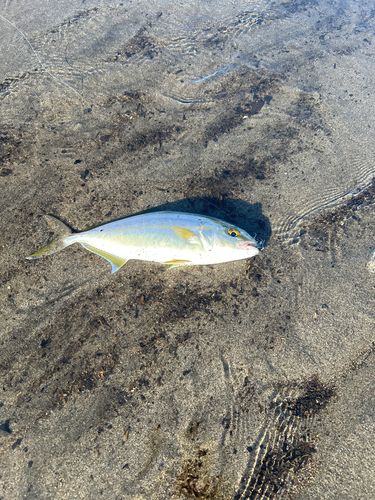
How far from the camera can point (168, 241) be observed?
283 cm

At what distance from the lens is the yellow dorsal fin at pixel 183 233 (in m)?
2.82

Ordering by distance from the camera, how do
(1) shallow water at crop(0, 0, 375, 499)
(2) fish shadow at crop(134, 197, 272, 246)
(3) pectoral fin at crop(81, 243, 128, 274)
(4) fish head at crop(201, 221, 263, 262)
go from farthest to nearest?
(2) fish shadow at crop(134, 197, 272, 246), (3) pectoral fin at crop(81, 243, 128, 274), (4) fish head at crop(201, 221, 263, 262), (1) shallow water at crop(0, 0, 375, 499)

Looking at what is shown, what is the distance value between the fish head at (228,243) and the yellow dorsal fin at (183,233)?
133mm

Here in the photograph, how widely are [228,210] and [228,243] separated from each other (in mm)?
740

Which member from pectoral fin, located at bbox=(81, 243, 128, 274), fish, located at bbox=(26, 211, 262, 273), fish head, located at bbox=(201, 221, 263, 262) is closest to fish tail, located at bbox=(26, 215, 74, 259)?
fish, located at bbox=(26, 211, 262, 273)

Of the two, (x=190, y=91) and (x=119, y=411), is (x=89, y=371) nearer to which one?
(x=119, y=411)

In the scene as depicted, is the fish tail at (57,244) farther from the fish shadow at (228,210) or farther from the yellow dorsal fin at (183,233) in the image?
the yellow dorsal fin at (183,233)

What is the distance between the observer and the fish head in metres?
2.77

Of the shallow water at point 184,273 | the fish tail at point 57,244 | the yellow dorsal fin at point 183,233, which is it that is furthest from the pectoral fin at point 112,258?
the yellow dorsal fin at point 183,233

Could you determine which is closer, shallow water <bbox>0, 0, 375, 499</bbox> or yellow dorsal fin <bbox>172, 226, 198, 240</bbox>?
shallow water <bbox>0, 0, 375, 499</bbox>

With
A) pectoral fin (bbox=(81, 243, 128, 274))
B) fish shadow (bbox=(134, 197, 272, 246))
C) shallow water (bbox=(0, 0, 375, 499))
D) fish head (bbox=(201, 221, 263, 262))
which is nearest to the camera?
shallow water (bbox=(0, 0, 375, 499))

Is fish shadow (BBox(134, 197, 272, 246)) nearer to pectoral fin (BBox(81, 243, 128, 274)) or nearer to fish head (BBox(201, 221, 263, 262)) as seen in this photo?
fish head (BBox(201, 221, 263, 262))

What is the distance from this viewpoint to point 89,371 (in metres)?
2.72

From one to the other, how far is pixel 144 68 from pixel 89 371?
4.70 metres
